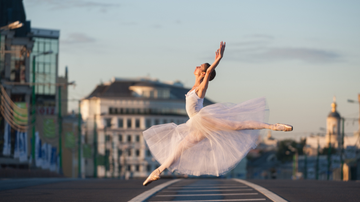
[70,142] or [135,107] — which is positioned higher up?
[135,107]

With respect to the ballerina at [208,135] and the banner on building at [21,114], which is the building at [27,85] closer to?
the banner on building at [21,114]

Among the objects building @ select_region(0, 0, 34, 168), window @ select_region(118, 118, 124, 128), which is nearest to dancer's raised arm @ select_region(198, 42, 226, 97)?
building @ select_region(0, 0, 34, 168)

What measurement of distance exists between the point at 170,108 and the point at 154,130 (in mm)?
139971

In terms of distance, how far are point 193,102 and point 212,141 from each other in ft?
3.58

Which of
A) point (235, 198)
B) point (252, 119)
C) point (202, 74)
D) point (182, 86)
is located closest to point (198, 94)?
point (202, 74)

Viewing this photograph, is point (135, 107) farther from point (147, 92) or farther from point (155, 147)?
point (155, 147)

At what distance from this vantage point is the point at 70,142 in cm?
6312

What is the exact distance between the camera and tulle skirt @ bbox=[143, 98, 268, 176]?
11922 mm

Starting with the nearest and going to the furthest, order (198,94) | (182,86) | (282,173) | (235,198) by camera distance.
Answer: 1. (198,94)
2. (235,198)
3. (182,86)
4. (282,173)

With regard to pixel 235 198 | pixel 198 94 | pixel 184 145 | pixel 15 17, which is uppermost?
pixel 15 17

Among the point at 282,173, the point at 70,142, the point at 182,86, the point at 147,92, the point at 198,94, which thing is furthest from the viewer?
the point at 282,173

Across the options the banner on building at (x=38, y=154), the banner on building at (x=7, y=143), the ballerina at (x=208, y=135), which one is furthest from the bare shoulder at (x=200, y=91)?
the banner on building at (x=38, y=154)

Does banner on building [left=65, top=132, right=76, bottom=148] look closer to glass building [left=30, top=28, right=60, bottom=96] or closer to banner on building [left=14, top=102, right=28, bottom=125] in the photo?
banner on building [left=14, top=102, right=28, bottom=125]

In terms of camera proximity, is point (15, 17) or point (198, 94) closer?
point (198, 94)
